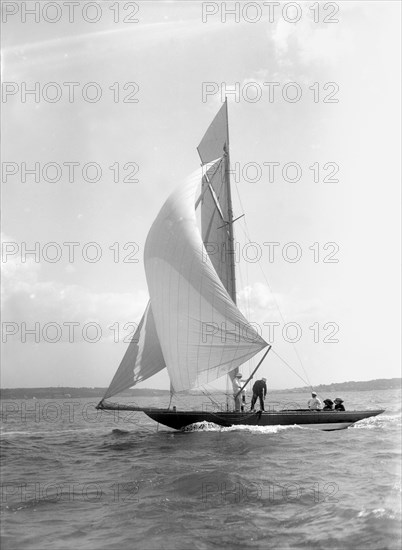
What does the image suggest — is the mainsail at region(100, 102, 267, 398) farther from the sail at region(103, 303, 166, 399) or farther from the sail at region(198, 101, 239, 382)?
the sail at region(198, 101, 239, 382)

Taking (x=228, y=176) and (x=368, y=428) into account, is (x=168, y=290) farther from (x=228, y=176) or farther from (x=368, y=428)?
(x=368, y=428)

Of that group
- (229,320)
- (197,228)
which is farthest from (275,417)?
(197,228)

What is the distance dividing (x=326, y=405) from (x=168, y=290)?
435 inches

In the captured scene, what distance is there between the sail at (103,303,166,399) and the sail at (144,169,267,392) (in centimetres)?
227

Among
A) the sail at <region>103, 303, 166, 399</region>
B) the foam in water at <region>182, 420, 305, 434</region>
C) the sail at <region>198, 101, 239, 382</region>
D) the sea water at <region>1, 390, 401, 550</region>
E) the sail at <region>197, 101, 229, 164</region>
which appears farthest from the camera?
the sail at <region>197, 101, 229, 164</region>

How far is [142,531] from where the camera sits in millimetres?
8234

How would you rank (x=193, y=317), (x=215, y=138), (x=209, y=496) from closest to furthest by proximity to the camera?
(x=209, y=496) → (x=193, y=317) → (x=215, y=138)

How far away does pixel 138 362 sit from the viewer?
23.5m

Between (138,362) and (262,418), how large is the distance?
20.7 ft

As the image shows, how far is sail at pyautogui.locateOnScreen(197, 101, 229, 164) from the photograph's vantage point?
2938 centimetres

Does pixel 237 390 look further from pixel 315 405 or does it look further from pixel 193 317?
pixel 193 317

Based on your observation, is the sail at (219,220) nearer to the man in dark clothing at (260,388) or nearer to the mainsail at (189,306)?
the man in dark clothing at (260,388)

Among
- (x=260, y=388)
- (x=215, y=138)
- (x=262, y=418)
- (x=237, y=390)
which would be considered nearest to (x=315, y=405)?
(x=260, y=388)

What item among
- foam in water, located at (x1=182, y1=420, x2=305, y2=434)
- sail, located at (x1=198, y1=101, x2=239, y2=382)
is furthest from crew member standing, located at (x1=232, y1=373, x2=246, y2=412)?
foam in water, located at (x1=182, y1=420, x2=305, y2=434)
